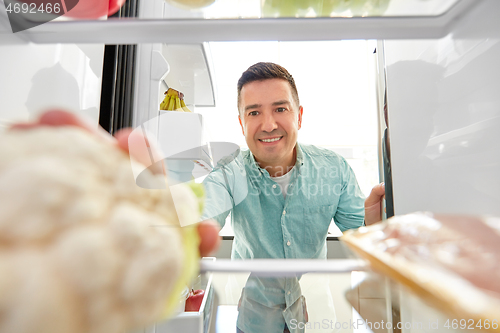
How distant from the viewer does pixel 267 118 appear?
0.78 m

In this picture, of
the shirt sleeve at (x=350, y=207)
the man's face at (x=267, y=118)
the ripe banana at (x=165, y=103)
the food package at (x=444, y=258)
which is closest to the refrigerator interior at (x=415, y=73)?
the food package at (x=444, y=258)

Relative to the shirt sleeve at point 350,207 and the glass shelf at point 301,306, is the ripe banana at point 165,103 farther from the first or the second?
the shirt sleeve at point 350,207

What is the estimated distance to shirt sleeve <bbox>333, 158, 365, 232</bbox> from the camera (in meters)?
0.96

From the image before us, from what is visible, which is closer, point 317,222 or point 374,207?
point 374,207

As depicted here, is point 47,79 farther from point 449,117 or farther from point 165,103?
point 449,117

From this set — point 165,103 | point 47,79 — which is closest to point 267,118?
point 165,103

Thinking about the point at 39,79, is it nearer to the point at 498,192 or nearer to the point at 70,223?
the point at 70,223

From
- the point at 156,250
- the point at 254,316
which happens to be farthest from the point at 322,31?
the point at 254,316

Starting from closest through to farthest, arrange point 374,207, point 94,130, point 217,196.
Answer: point 94,130
point 374,207
point 217,196

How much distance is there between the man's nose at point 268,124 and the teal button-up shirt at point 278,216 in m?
0.18

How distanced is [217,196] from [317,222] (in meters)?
0.43

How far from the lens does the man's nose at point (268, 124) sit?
759mm

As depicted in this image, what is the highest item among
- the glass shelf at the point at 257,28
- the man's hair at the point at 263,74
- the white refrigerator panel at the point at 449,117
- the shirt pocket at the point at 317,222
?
the man's hair at the point at 263,74

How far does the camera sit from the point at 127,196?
252mm
